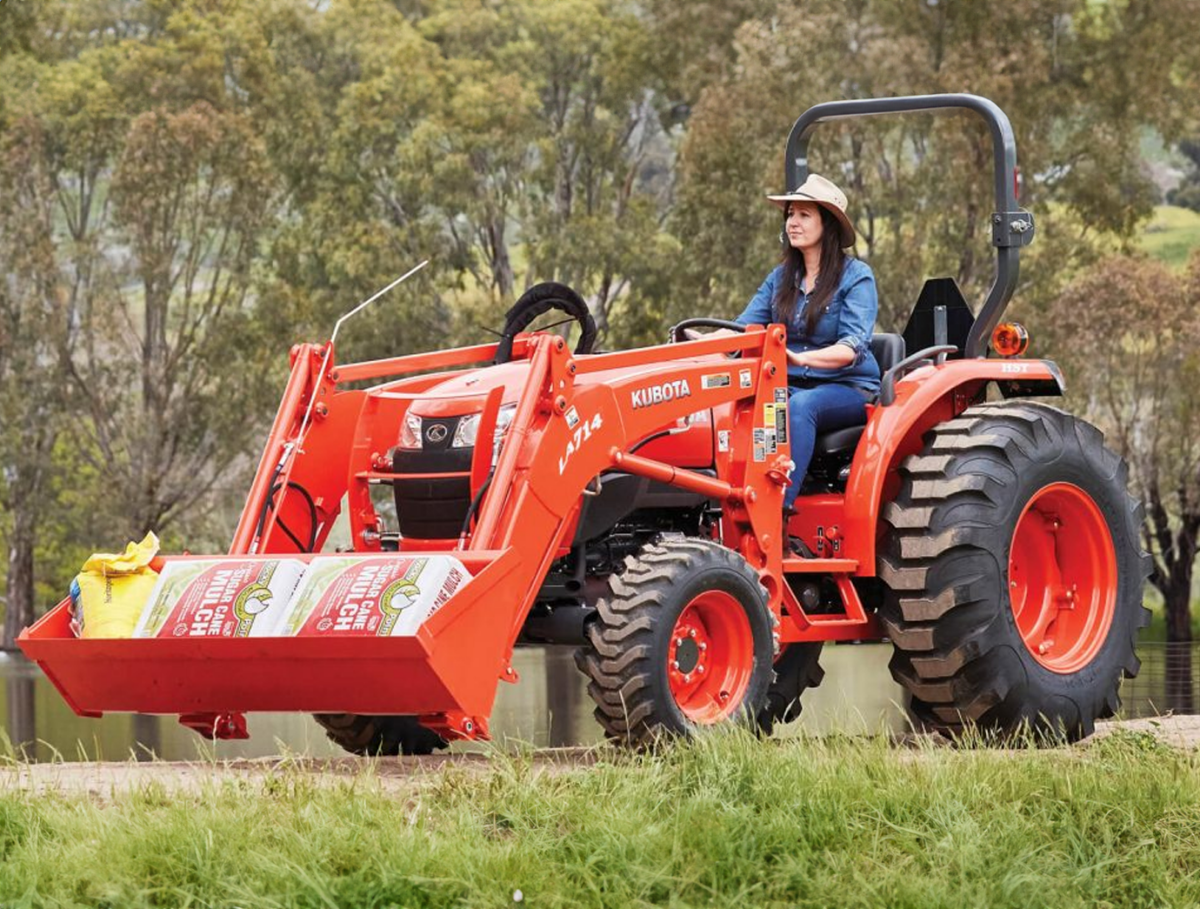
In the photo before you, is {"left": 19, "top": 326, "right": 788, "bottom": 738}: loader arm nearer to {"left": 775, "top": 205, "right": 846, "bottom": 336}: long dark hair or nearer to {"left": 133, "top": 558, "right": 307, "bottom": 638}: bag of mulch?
{"left": 133, "top": 558, "right": 307, "bottom": 638}: bag of mulch

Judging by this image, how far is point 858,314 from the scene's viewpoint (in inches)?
402

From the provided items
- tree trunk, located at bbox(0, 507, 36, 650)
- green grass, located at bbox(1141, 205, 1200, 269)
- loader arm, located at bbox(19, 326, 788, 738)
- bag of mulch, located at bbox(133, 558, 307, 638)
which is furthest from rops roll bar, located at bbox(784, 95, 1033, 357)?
green grass, located at bbox(1141, 205, 1200, 269)

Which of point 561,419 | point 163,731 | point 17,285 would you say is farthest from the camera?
point 17,285

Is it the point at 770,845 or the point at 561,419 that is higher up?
the point at 561,419

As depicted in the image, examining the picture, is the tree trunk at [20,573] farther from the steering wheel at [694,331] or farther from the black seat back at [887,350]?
the black seat back at [887,350]

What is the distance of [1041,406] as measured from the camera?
1088cm

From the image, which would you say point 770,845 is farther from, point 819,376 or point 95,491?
point 95,491

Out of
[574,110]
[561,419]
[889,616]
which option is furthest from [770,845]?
[574,110]

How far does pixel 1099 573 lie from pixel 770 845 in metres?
4.69

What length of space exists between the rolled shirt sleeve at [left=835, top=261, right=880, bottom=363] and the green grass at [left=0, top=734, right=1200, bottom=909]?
2778 millimetres

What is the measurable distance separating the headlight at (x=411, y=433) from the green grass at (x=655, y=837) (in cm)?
220

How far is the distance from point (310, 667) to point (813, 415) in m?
2.91

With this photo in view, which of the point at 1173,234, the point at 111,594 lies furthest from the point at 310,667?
the point at 1173,234

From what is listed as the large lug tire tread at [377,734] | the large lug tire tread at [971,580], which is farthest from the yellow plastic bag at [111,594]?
the large lug tire tread at [971,580]
